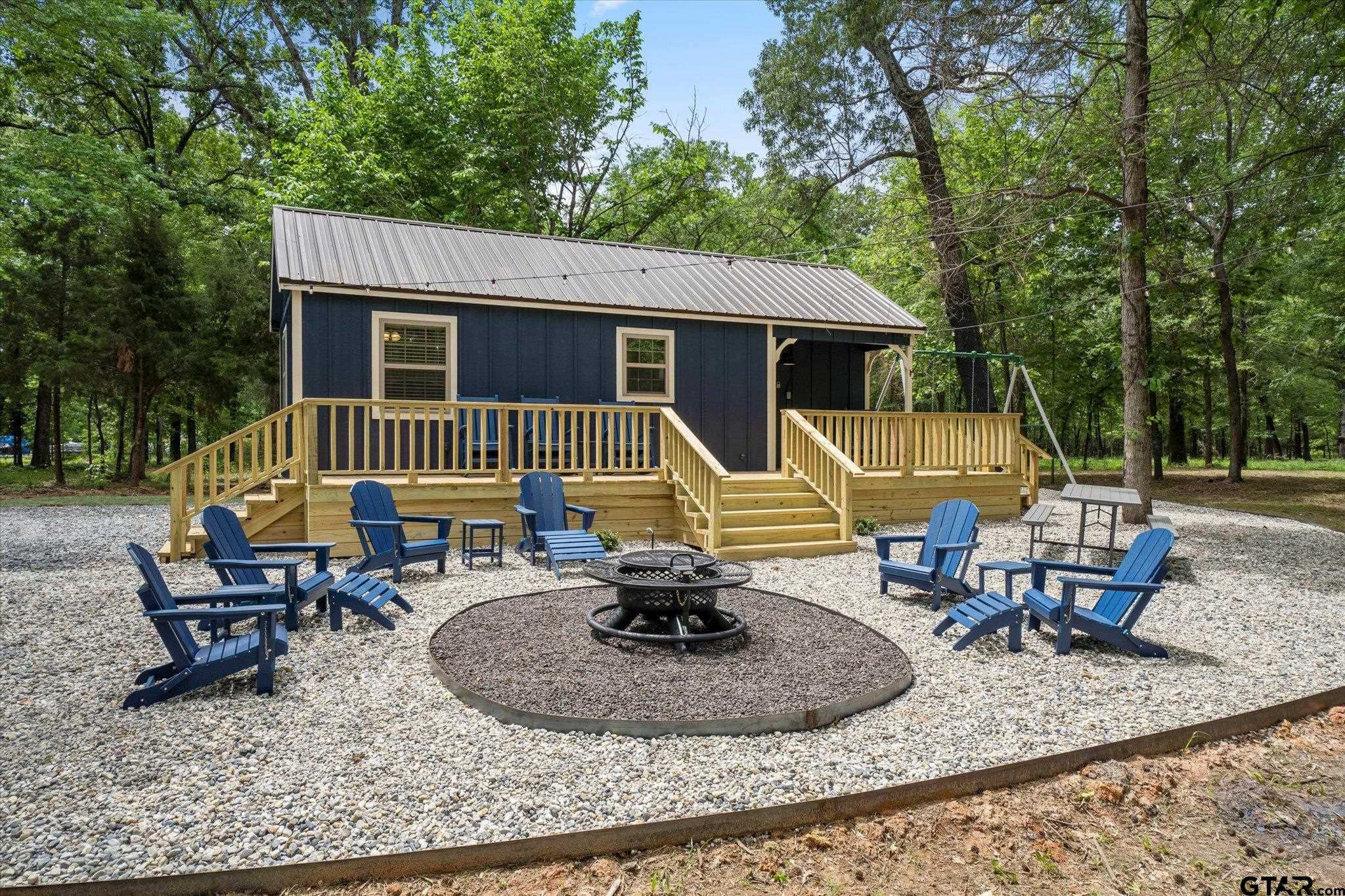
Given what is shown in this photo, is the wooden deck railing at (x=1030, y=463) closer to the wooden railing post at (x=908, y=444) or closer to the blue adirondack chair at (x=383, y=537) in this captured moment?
the wooden railing post at (x=908, y=444)

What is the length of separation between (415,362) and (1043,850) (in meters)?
8.76

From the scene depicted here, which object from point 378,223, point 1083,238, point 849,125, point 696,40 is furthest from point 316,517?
point 1083,238

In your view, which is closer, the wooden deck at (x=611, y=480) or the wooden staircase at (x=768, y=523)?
the wooden deck at (x=611, y=480)

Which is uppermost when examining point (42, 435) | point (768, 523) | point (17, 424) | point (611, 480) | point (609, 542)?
point (17, 424)

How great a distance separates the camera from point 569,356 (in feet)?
33.1

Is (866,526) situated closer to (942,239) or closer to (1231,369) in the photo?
(942,239)

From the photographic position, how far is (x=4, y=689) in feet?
12.9

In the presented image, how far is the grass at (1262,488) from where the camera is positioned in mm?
12219

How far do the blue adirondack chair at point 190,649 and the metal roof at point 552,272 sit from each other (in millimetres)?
5752

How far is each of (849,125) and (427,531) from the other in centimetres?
1188

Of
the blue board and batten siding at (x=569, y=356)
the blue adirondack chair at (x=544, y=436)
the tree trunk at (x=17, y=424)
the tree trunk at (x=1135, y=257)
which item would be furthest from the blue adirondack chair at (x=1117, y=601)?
the tree trunk at (x=17, y=424)

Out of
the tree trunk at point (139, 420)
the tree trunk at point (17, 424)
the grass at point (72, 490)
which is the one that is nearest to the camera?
the grass at point (72, 490)

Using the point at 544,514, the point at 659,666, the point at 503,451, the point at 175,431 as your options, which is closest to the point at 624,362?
the point at 503,451

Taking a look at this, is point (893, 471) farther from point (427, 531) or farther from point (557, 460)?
point (427, 531)
